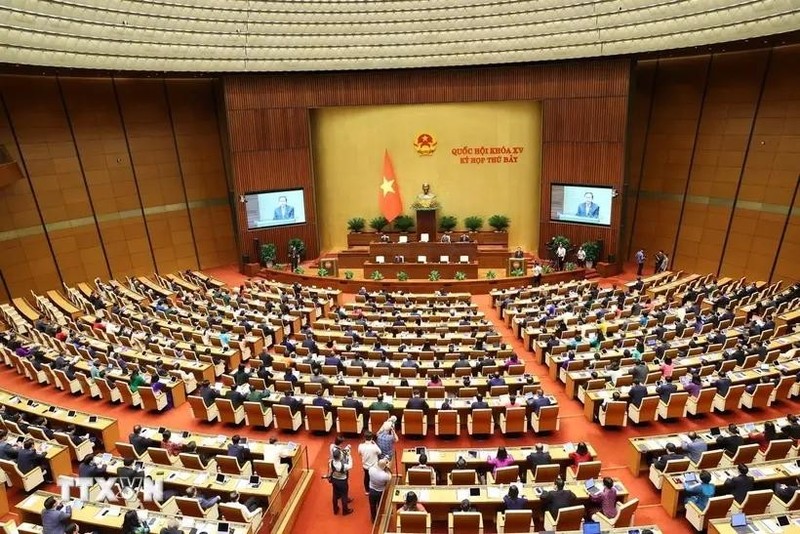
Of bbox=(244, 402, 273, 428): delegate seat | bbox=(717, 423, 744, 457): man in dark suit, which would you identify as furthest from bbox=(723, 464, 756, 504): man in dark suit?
bbox=(244, 402, 273, 428): delegate seat

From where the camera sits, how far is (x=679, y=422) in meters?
10.9

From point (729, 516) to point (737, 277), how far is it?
1594 cm

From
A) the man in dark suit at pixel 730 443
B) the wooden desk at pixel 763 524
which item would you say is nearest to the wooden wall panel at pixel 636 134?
the man in dark suit at pixel 730 443

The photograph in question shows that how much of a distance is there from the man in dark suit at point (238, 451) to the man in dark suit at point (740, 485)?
278 inches

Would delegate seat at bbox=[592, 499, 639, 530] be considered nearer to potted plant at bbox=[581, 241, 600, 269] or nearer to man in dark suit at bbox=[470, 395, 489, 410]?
man in dark suit at bbox=[470, 395, 489, 410]

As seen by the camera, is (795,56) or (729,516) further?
(795,56)

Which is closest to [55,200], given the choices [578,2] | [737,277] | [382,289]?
[382,289]

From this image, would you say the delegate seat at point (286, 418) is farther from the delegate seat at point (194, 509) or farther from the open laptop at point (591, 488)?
the open laptop at point (591, 488)

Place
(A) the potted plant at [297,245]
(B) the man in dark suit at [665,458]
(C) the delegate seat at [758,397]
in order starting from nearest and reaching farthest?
(B) the man in dark suit at [665,458] → (C) the delegate seat at [758,397] → (A) the potted plant at [297,245]

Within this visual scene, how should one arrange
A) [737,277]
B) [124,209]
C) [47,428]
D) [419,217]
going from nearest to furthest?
[47,428] < [737,277] < [124,209] < [419,217]

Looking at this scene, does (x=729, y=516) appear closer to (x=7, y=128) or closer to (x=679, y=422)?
(x=679, y=422)

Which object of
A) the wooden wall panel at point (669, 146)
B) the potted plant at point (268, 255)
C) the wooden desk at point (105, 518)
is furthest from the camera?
the potted plant at point (268, 255)

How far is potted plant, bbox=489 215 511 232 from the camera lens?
25.3 meters

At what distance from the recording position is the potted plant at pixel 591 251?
22.4 metres
